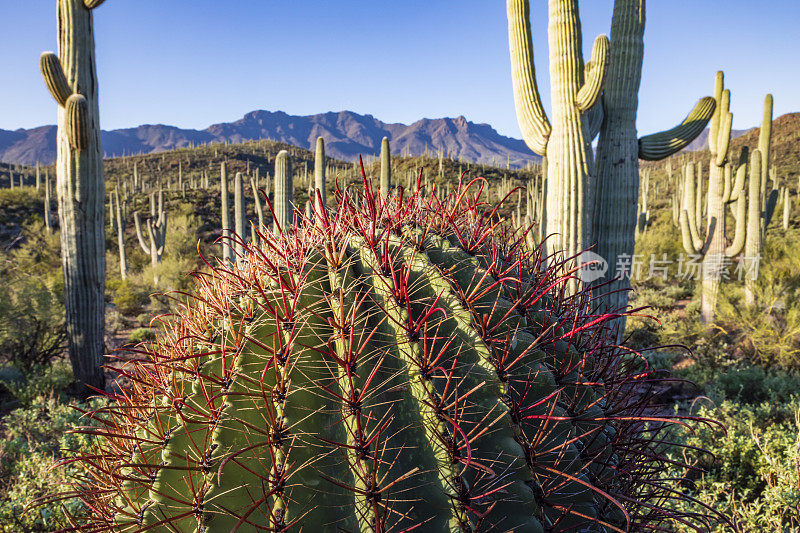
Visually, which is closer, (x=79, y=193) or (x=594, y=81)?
(x=594, y=81)

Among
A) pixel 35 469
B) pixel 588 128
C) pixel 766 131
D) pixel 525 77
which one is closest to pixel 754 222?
pixel 766 131

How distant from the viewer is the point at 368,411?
50.3 inches

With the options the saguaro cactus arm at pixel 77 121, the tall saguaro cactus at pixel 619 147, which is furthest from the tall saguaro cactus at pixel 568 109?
the saguaro cactus arm at pixel 77 121

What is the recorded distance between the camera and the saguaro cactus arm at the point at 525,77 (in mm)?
6328

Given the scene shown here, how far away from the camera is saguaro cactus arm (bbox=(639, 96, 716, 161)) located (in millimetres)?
7207

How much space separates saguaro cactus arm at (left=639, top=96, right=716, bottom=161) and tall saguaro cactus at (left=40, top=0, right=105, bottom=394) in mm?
8764

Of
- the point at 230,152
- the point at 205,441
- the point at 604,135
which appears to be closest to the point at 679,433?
the point at 604,135

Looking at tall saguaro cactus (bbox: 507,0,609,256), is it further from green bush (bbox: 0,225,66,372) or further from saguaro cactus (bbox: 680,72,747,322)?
green bush (bbox: 0,225,66,372)

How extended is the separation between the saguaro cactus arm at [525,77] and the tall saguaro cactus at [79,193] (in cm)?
643

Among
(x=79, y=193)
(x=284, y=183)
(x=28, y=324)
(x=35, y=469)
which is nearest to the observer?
(x=35, y=469)

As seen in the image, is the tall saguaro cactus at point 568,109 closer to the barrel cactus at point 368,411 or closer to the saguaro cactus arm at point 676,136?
the saguaro cactus arm at point 676,136

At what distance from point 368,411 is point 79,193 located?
7.75 metres

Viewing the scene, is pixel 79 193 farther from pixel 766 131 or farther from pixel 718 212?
pixel 766 131

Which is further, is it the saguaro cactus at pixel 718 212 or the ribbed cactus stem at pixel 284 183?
the saguaro cactus at pixel 718 212
